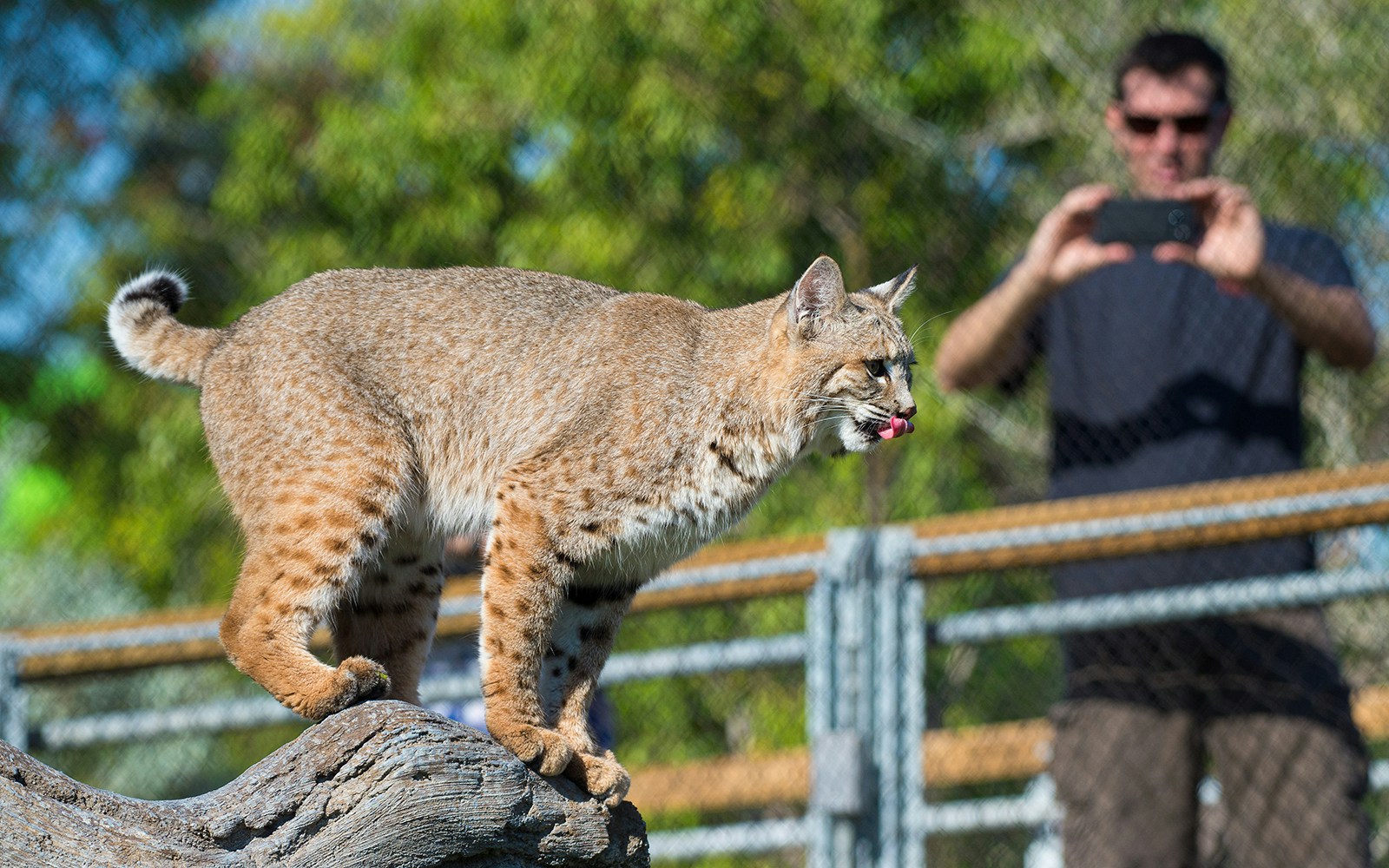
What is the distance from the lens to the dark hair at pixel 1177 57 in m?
4.48

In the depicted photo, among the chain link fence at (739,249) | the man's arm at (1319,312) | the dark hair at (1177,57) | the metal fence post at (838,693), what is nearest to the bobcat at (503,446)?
the chain link fence at (739,249)

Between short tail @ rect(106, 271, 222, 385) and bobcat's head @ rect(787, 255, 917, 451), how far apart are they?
115 centimetres

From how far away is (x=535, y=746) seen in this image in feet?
8.79

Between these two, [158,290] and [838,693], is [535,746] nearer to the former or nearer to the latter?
[158,290]

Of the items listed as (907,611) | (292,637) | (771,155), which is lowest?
(292,637)

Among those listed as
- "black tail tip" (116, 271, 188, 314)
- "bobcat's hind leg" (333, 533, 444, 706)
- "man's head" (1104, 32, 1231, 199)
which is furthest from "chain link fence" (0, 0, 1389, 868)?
"bobcat's hind leg" (333, 533, 444, 706)

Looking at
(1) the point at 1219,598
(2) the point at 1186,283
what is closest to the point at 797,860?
(1) the point at 1219,598

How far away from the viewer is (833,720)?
450 cm

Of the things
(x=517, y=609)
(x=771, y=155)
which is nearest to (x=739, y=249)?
(x=771, y=155)

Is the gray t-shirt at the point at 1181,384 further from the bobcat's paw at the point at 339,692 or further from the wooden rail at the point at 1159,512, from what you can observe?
the bobcat's paw at the point at 339,692

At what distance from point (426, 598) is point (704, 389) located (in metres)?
0.65

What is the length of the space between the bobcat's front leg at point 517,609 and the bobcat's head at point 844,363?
56 centimetres

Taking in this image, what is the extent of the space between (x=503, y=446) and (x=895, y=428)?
0.73 metres

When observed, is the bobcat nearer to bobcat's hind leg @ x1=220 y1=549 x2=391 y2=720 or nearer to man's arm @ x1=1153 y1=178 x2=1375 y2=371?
bobcat's hind leg @ x1=220 y1=549 x2=391 y2=720
